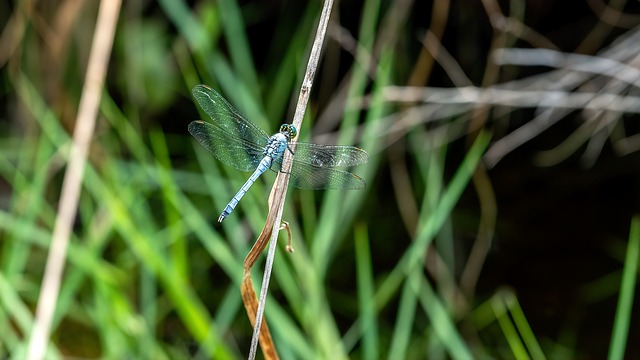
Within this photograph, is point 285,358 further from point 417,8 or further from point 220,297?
point 417,8

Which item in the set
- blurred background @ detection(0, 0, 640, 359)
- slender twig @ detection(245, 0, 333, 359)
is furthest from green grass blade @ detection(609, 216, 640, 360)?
slender twig @ detection(245, 0, 333, 359)

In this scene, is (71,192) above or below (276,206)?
above

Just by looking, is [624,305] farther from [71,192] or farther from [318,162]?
[71,192]

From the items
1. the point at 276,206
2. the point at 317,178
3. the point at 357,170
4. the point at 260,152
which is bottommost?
the point at 276,206

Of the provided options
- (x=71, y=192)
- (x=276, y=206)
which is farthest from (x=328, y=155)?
(x=71, y=192)

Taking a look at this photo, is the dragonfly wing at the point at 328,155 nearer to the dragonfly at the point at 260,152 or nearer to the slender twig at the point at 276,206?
the dragonfly at the point at 260,152

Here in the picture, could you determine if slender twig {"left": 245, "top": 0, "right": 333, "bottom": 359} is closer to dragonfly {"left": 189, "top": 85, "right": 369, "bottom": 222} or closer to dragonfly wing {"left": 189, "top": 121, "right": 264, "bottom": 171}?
dragonfly {"left": 189, "top": 85, "right": 369, "bottom": 222}
